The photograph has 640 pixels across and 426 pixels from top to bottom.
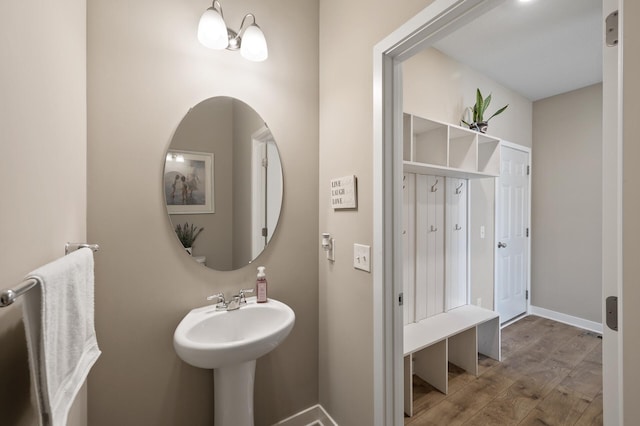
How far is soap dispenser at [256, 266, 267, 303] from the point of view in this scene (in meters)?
Answer: 1.46

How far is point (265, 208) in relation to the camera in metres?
1.58

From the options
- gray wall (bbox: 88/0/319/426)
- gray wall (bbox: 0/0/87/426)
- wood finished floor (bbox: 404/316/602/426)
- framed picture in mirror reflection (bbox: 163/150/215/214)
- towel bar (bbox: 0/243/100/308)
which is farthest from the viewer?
wood finished floor (bbox: 404/316/602/426)

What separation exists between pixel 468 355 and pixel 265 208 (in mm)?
2192

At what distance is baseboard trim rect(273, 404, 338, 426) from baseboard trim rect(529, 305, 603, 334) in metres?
3.31

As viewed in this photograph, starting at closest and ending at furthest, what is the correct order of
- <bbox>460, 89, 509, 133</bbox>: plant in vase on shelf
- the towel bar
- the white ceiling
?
the towel bar < the white ceiling < <bbox>460, 89, 509, 133</bbox>: plant in vase on shelf

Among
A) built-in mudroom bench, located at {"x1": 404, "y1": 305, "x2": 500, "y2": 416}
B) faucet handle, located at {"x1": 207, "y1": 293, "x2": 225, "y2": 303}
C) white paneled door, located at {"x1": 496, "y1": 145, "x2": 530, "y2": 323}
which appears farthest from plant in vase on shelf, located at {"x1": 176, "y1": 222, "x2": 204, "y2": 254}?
white paneled door, located at {"x1": 496, "y1": 145, "x2": 530, "y2": 323}

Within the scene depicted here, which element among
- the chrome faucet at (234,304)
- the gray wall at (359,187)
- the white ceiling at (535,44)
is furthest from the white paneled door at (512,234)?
the chrome faucet at (234,304)

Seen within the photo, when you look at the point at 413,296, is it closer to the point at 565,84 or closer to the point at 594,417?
the point at 594,417

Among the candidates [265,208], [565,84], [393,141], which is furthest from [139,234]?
[565,84]

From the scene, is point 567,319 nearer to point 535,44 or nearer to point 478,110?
point 478,110

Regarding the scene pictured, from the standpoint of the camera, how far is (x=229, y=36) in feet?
4.67

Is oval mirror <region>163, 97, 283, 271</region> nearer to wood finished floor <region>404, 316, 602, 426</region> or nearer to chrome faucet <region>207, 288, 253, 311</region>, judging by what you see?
chrome faucet <region>207, 288, 253, 311</region>

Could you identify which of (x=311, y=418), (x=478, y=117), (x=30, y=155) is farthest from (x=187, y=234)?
(x=478, y=117)

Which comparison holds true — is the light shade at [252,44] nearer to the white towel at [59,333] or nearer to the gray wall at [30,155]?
the gray wall at [30,155]
